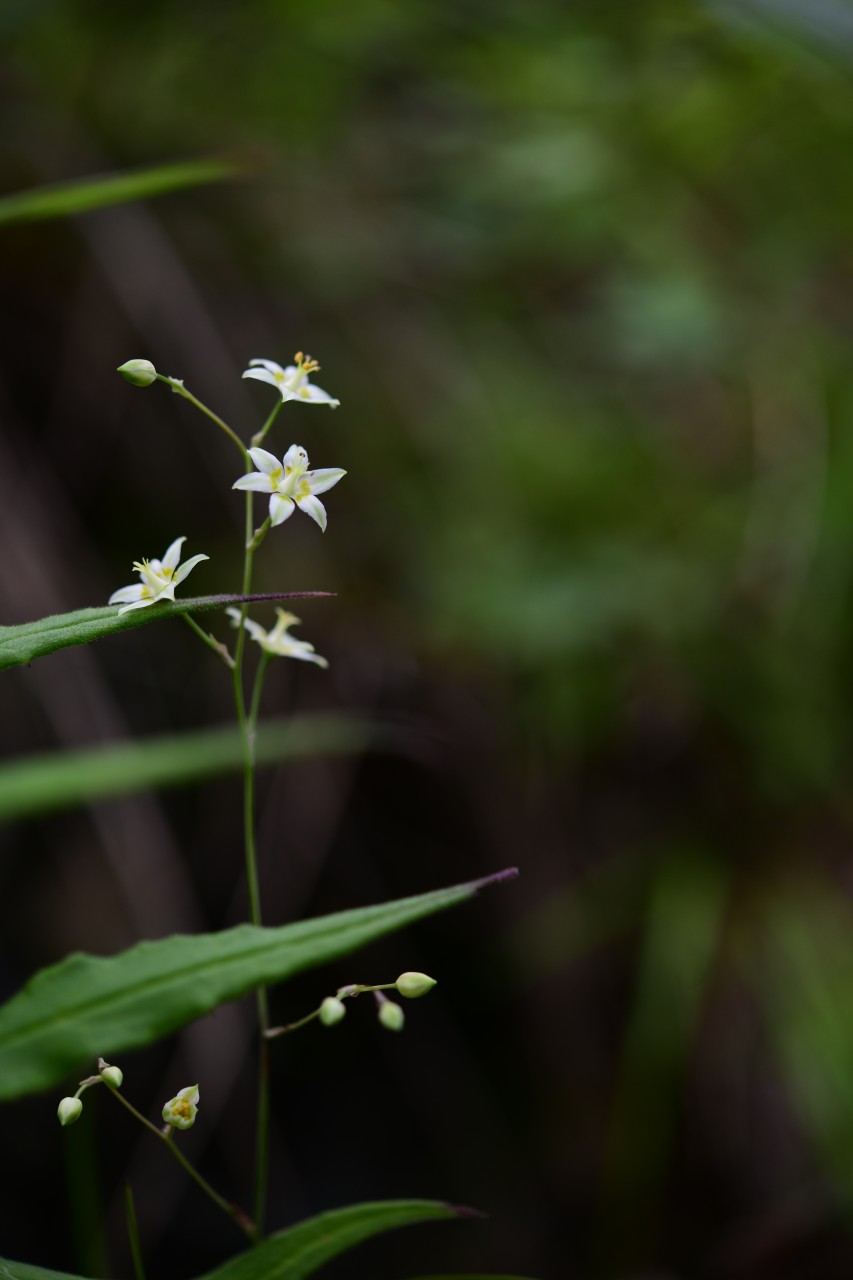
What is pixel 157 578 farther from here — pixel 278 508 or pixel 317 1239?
pixel 317 1239

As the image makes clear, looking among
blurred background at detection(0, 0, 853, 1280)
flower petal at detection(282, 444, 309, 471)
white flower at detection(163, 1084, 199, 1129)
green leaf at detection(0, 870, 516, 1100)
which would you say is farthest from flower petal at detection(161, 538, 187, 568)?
blurred background at detection(0, 0, 853, 1280)

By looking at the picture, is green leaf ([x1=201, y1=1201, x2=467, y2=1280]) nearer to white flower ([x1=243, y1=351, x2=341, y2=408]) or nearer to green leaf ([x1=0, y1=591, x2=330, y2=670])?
green leaf ([x1=0, y1=591, x2=330, y2=670])

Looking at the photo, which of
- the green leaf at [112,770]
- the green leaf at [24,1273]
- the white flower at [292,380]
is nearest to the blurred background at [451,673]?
the green leaf at [112,770]

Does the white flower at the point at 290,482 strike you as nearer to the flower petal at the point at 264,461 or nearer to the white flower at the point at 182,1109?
the flower petal at the point at 264,461

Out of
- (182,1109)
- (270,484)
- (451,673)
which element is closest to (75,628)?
(270,484)

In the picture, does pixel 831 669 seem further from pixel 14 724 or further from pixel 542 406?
pixel 14 724

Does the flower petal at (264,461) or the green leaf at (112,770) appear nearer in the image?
the flower petal at (264,461)
